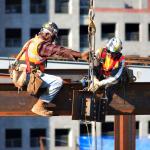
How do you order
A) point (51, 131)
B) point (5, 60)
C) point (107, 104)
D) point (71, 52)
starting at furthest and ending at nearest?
point (51, 131)
point (5, 60)
point (107, 104)
point (71, 52)

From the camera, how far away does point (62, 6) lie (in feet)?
183

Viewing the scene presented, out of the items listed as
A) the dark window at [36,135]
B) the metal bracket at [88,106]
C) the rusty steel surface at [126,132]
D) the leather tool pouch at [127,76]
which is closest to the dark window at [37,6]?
the dark window at [36,135]

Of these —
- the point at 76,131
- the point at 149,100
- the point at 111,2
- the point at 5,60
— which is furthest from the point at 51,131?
the point at 149,100

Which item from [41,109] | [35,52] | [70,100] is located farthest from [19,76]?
[70,100]

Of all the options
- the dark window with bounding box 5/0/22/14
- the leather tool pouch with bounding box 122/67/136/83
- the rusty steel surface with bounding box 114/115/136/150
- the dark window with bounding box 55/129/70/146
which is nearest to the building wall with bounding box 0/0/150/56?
the dark window with bounding box 5/0/22/14

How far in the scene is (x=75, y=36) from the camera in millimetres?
55406

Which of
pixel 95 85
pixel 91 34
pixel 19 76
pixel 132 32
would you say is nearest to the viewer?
pixel 91 34

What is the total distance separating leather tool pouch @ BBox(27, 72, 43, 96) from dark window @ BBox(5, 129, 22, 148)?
140ft

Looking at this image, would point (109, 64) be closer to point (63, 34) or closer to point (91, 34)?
point (91, 34)

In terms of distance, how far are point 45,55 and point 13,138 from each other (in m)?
43.4

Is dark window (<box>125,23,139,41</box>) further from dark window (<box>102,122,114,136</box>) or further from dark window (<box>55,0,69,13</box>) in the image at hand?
dark window (<box>102,122,114,136</box>)

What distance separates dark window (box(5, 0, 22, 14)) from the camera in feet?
180

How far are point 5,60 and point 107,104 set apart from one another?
10.4 metres

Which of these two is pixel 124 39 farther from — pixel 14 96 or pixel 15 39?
pixel 14 96
